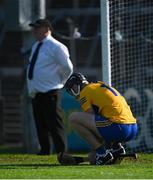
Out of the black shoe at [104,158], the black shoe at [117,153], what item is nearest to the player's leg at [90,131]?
the black shoe at [104,158]

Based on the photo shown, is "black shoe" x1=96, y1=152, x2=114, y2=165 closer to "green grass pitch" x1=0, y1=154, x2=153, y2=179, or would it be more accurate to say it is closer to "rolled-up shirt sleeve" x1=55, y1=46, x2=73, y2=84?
"green grass pitch" x1=0, y1=154, x2=153, y2=179

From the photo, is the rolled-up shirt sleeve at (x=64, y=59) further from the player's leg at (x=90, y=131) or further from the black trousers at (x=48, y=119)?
the player's leg at (x=90, y=131)

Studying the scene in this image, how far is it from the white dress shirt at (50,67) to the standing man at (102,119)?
1785 mm

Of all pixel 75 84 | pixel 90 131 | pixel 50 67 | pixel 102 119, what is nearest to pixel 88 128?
pixel 90 131

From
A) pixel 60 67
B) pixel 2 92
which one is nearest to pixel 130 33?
pixel 60 67

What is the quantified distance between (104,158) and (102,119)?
0.49 m

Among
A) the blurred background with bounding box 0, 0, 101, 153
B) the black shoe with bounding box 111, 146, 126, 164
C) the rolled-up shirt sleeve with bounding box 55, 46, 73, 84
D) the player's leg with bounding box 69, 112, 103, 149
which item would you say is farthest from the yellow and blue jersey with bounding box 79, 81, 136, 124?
the blurred background with bounding box 0, 0, 101, 153

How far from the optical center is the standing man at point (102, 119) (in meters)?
12.9

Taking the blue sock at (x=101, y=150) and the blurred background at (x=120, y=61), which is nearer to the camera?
the blue sock at (x=101, y=150)

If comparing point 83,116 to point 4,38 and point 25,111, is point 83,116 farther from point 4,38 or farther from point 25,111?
point 4,38

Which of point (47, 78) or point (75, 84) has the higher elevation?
point (75, 84)

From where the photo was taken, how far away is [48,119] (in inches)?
590

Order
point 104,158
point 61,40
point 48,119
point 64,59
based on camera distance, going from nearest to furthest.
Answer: point 104,158
point 64,59
point 48,119
point 61,40

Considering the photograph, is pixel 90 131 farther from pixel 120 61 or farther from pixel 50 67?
pixel 120 61
